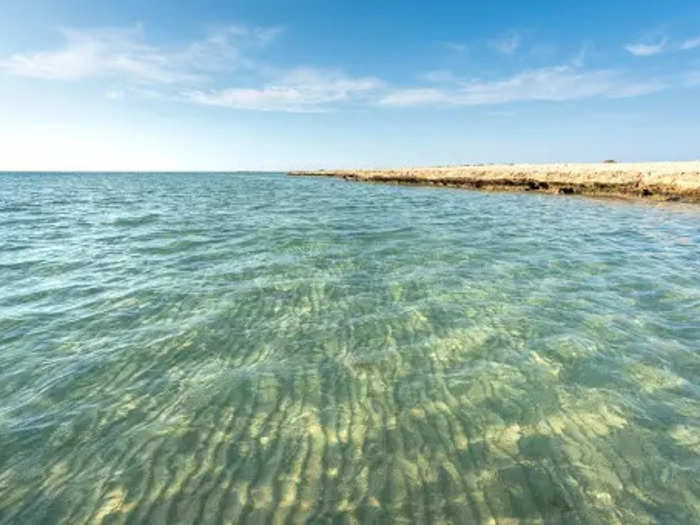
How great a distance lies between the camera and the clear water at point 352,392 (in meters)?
3.93

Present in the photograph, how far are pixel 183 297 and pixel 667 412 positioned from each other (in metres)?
9.48

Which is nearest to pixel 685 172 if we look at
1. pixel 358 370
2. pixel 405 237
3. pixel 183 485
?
pixel 405 237

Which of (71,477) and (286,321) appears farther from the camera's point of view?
(286,321)

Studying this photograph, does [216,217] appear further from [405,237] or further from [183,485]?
[183,485]

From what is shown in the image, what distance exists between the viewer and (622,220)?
2133 centimetres

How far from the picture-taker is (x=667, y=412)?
5086mm

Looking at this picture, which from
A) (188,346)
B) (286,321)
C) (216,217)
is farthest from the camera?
(216,217)

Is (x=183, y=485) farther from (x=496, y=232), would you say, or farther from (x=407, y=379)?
(x=496, y=232)

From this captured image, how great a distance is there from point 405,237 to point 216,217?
13.9 meters

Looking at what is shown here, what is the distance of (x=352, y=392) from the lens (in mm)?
5699

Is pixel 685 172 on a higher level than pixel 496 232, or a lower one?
higher

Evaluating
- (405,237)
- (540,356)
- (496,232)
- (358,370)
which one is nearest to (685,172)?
(496,232)

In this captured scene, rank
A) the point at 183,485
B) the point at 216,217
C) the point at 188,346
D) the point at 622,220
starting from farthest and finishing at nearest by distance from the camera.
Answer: the point at 216,217 → the point at 622,220 → the point at 188,346 → the point at 183,485

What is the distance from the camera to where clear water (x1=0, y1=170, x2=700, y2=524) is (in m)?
3.93
